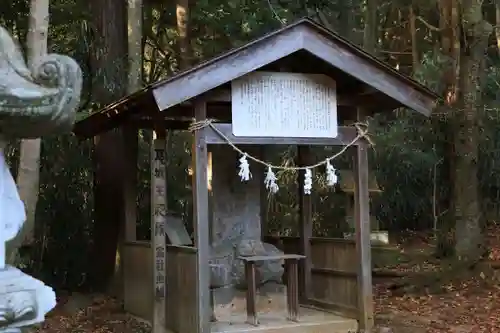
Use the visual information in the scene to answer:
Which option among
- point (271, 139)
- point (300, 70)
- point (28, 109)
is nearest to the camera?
point (28, 109)

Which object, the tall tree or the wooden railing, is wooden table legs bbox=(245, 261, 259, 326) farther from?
the tall tree

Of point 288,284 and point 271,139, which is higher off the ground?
point 271,139

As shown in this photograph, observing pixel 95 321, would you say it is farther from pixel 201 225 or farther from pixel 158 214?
pixel 201 225

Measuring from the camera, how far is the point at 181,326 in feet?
26.3

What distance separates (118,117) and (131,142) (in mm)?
1172

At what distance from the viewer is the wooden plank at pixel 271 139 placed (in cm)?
757

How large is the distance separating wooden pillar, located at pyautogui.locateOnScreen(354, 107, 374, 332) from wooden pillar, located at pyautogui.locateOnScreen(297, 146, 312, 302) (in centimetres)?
141

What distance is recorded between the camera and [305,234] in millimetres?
9664

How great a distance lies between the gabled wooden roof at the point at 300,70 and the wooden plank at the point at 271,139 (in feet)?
1.68

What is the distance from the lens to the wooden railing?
7.57 m

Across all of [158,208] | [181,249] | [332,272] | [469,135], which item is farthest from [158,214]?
[469,135]

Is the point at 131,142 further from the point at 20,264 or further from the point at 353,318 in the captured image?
the point at 353,318

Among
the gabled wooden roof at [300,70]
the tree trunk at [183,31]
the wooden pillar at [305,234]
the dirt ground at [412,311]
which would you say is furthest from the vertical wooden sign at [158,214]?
the tree trunk at [183,31]

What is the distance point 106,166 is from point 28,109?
7.73 meters
